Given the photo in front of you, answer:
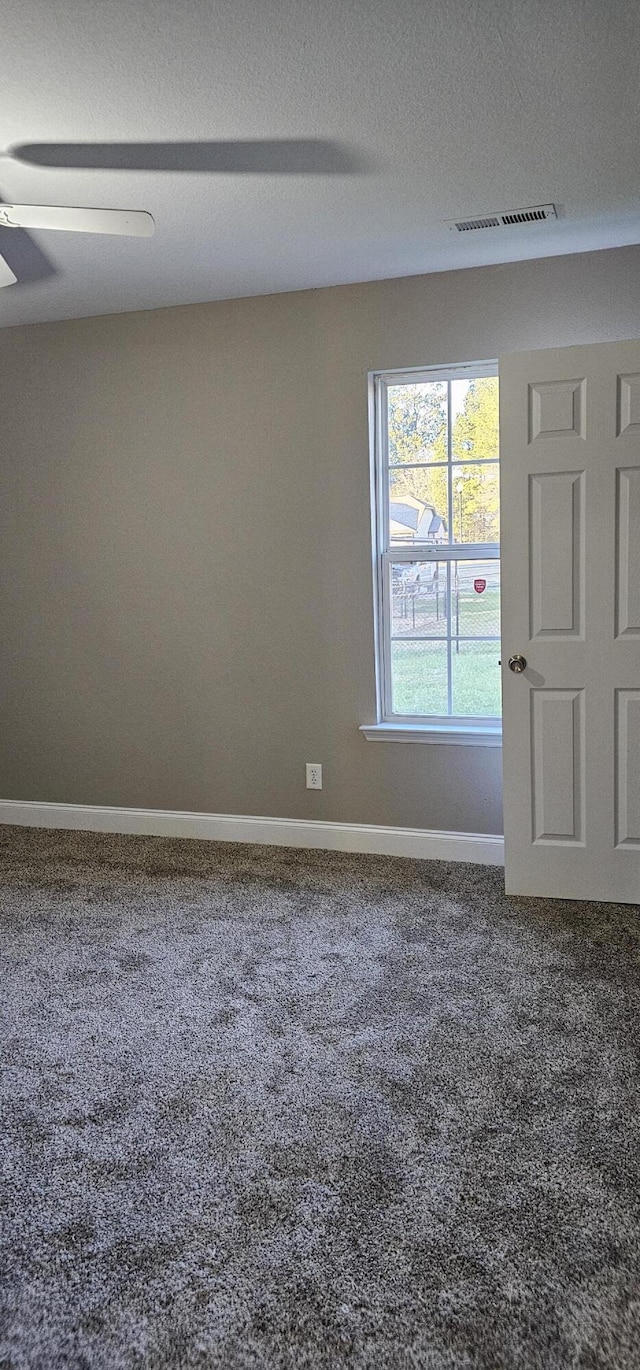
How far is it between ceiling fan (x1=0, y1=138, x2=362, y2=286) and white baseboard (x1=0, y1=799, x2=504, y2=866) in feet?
8.39

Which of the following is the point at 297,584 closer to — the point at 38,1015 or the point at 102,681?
the point at 102,681

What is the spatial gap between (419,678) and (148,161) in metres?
2.22

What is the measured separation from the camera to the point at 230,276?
3594 millimetres

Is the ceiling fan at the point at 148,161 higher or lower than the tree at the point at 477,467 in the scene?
higher

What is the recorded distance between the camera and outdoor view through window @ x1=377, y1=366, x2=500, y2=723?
12.2 feet

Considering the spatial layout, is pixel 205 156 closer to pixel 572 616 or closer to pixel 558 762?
pixel 572 616

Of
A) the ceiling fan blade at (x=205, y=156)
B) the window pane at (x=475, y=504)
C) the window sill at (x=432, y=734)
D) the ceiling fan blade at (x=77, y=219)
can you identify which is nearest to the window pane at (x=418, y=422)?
the window pane at (x=475, y=504)

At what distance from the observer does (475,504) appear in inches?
147

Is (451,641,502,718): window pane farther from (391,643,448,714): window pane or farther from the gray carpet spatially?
the gray carpet

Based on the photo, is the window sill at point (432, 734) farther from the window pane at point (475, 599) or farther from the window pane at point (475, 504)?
the window pane at point (475, 504)

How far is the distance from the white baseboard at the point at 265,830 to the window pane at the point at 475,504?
4.17 ft

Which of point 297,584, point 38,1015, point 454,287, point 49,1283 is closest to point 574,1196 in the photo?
point 49,1283

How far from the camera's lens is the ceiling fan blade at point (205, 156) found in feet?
7.93

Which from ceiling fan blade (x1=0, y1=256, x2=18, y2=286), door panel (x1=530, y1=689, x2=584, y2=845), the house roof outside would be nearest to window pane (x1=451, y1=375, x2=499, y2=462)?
the house roof outside
